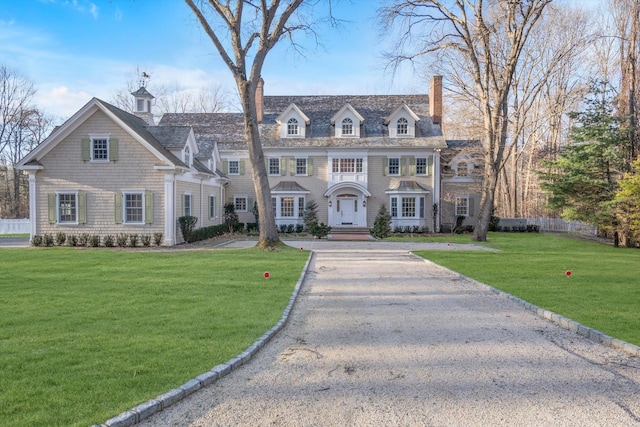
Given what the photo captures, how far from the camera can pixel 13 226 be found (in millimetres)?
27594

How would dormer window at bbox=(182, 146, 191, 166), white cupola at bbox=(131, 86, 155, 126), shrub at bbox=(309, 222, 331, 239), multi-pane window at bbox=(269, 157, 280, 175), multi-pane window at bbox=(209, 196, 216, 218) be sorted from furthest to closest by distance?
multi-pane window at bbox=(269, 157, 280, 175), multi-pane window at bbox=(209, 196, 216, 218), white cupola at bbox=(131, 86, 155, 126), shrub at bbox=(309, 222, 331, 239), dormer window at bbox=(182, 146, 191, 166)

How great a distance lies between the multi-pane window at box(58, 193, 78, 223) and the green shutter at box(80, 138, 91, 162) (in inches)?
76.9

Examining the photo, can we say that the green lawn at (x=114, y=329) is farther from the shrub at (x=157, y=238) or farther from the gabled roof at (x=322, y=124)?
the gabled roof at (x=322, y=124)

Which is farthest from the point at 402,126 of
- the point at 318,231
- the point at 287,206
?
the point at 318,231

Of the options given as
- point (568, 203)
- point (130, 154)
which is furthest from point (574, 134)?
point (130, 154)

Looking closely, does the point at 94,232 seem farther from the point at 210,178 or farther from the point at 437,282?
the point at 437,282

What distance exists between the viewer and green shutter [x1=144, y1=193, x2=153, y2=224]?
19.1 m

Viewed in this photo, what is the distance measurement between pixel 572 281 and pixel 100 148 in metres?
19.5

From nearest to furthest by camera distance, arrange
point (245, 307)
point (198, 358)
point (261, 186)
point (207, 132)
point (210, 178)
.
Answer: point (198, 358) < point (245, 307) < point (261, 186) < point (210, 178) < point (207, 132)

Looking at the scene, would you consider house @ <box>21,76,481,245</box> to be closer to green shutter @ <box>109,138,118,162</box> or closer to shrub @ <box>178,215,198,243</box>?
shrub @ <box>178,215,198,243</box>

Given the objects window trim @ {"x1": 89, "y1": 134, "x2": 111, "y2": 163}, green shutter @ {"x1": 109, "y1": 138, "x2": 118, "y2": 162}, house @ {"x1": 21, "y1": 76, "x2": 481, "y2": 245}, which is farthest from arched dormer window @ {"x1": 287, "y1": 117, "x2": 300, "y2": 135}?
window trim @ {"x1": 89, "y1": 134, "x2": 111, "y2": 163}

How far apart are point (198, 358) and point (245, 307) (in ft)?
8.23

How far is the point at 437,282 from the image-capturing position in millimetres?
10680

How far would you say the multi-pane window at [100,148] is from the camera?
754 inches
